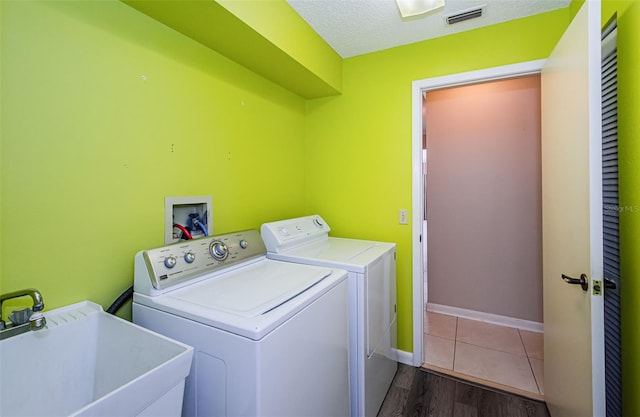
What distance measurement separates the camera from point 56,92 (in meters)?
1.03

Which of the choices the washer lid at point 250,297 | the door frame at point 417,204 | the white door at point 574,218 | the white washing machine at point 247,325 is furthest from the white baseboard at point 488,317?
the washer lid at point 250,297

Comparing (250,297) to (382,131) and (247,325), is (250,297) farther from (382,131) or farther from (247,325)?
(382,131)

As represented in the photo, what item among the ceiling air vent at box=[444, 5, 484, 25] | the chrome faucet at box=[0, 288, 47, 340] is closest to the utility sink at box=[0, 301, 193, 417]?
the chrome faucet at box=[0, 288, 47, 340]

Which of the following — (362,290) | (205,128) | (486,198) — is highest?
(205,128)

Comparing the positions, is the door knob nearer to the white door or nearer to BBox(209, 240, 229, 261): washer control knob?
the white door

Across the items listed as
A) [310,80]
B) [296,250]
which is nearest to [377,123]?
[310,80]

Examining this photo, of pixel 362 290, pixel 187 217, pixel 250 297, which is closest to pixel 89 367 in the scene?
pixel 250 297

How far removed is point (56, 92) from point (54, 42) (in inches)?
7.0

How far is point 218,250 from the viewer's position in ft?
4.56

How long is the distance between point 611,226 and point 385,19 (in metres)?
1.64

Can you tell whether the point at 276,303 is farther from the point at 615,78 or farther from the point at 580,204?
the point at 615,78

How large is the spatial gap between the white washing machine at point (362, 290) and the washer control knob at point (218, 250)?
0.35 metres

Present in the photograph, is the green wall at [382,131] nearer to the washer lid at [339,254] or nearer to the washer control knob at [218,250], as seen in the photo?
the washer lid at [339,254]

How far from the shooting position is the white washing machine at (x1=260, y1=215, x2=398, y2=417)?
144 centimetres
